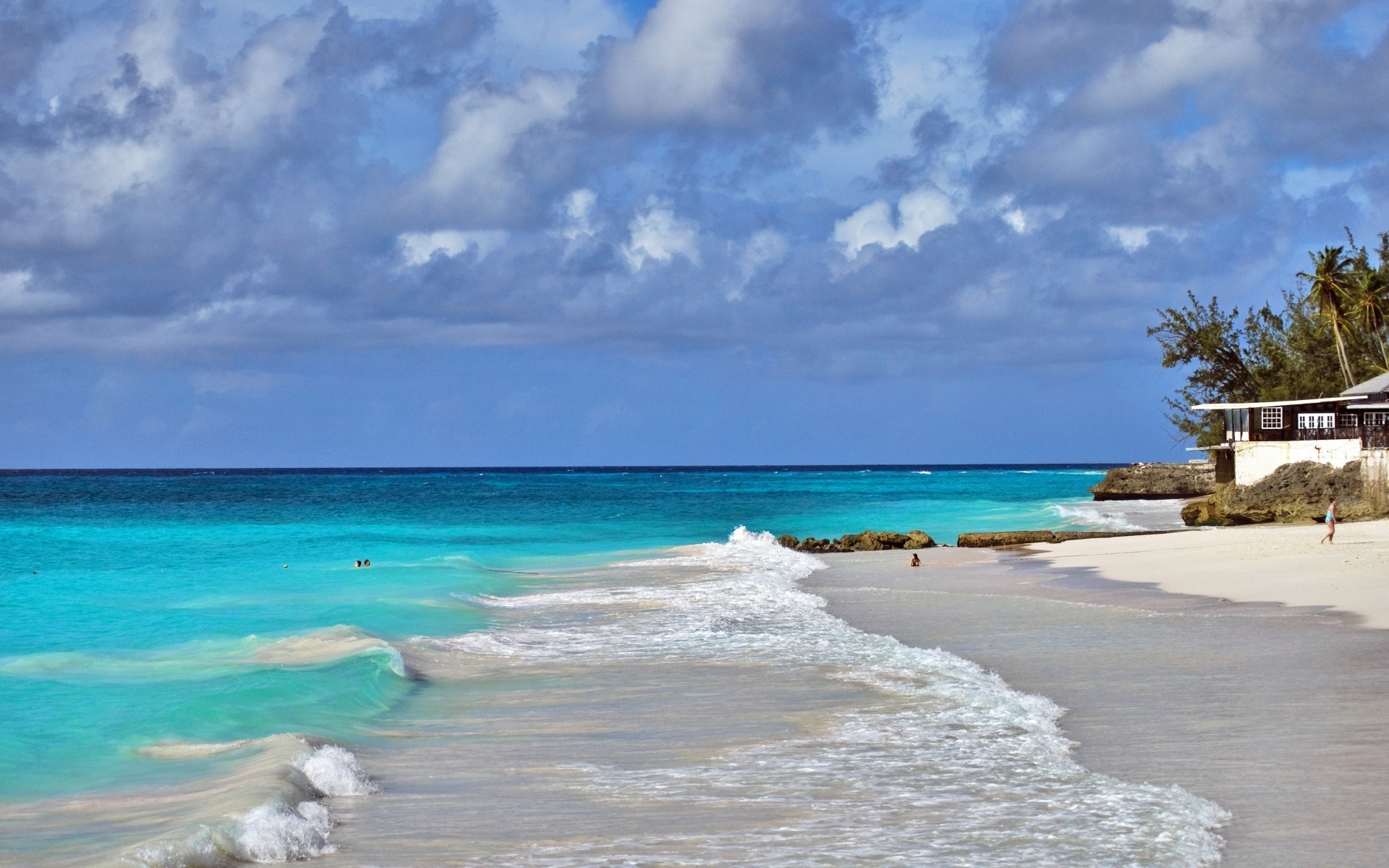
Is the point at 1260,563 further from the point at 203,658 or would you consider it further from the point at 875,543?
the point at 203,658

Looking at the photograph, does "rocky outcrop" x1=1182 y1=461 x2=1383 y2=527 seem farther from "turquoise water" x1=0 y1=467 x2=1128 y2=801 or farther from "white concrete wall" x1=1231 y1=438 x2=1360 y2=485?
"turquoise water" x1=0 y1=467 x2=1128 y2=801

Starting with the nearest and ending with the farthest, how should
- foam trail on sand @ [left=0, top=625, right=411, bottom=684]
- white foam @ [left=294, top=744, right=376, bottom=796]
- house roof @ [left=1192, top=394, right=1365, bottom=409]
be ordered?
white foam @ [left=294, top=744, right=376, bottom=796]
foam trail on sand @ [left=0, top=625, right=411, bottom=684]
house roof @ [left=1192, top=394, right=1365, bottom=409]

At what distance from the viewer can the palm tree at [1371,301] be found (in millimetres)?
60844

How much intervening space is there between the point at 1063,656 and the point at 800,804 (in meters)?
7.41

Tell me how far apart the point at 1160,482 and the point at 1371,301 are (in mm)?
24613

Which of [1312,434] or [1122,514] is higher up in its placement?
[1312,434]

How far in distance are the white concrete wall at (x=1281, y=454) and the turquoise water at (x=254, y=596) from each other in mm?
7233

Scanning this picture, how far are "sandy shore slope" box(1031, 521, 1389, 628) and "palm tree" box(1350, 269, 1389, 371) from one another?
97.0ft

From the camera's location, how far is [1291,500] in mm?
47250

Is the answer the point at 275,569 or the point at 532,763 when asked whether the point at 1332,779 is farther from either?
the point at 275,569

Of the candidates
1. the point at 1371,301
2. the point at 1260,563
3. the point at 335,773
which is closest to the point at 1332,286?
the point at 1371,301

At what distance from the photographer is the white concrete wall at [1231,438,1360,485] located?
47.4 metres

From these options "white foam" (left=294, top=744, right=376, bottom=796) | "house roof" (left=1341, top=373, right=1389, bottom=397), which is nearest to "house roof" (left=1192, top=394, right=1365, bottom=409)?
"house roof" (left=1341, top=373, right=1389, bottom=397)

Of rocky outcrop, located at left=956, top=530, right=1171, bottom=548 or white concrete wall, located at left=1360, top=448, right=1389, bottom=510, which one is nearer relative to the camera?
rocky outcrop, located at left=956, top=530, right=1171, bottom=548
